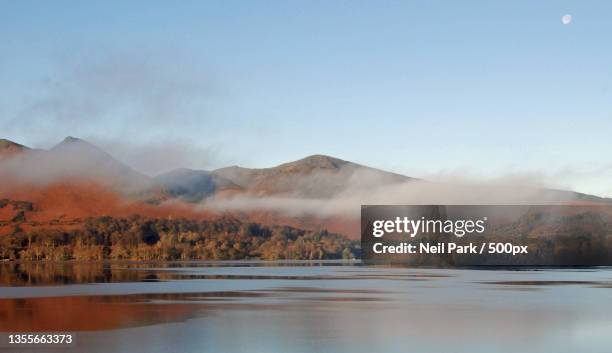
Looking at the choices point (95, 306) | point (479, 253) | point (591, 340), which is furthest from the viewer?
point (479, 253)

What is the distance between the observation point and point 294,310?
136 ft

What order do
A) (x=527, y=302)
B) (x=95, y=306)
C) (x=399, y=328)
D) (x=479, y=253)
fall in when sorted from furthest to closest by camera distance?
(x=479, y=253), (x=527, y=302), (x=95, y=306), (x=399, y=328)

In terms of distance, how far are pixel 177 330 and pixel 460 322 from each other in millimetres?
13352

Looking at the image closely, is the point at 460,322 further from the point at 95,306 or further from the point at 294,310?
the point at 95,306

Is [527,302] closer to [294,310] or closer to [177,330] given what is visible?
[294,310]

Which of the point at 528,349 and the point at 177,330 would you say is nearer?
the point at 528,349

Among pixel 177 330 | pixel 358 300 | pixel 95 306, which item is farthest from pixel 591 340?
pixel 95 306

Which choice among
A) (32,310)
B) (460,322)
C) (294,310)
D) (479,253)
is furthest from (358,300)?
(479,253)

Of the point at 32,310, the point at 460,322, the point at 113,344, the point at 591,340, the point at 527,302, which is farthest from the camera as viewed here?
the point at 527,302

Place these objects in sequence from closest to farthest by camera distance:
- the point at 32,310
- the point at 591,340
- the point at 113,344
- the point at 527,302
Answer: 1. the point at 113,344
2. the point at 591,340
3. the point at 32,310
4. the point at 527,302

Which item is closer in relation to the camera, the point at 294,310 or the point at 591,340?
the point at 591,340

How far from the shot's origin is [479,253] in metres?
176

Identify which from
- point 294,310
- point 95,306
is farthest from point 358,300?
point 95,306

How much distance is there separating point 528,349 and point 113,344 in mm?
15125
